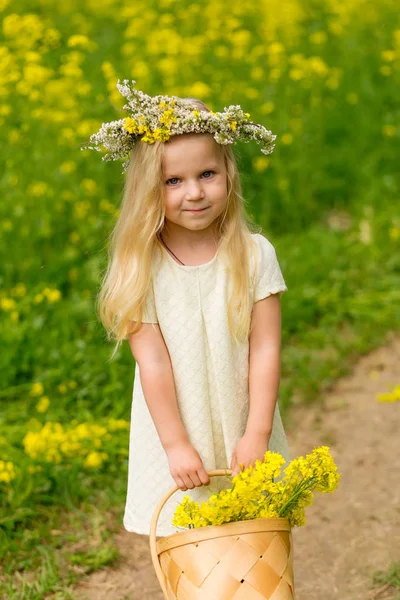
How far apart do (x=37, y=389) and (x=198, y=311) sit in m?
1.39

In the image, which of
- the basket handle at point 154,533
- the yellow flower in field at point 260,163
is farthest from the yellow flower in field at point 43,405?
the yellow flower in field at point 260,163

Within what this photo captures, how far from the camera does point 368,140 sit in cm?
512

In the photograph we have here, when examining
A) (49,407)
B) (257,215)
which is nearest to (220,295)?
(49,407)

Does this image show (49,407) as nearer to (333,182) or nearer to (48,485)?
(48,485)

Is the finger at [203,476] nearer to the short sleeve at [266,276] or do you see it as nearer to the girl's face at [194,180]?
the short sleeve at [266,276]

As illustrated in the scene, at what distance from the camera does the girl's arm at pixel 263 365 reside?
2.07 metres

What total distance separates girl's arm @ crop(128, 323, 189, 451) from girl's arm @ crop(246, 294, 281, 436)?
17 centimetres

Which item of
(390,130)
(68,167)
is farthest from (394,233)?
(68,167)

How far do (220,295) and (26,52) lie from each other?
113 inches

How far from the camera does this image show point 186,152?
1988 millimetres

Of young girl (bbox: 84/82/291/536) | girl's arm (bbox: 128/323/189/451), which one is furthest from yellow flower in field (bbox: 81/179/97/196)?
girl's arm (bbox: 128/323/189/451)

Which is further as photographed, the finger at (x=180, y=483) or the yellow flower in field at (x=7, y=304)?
the yellow flower in field at (x=7, y=304)

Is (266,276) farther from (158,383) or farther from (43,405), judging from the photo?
(43,405)

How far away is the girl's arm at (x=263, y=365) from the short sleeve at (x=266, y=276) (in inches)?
0.8
